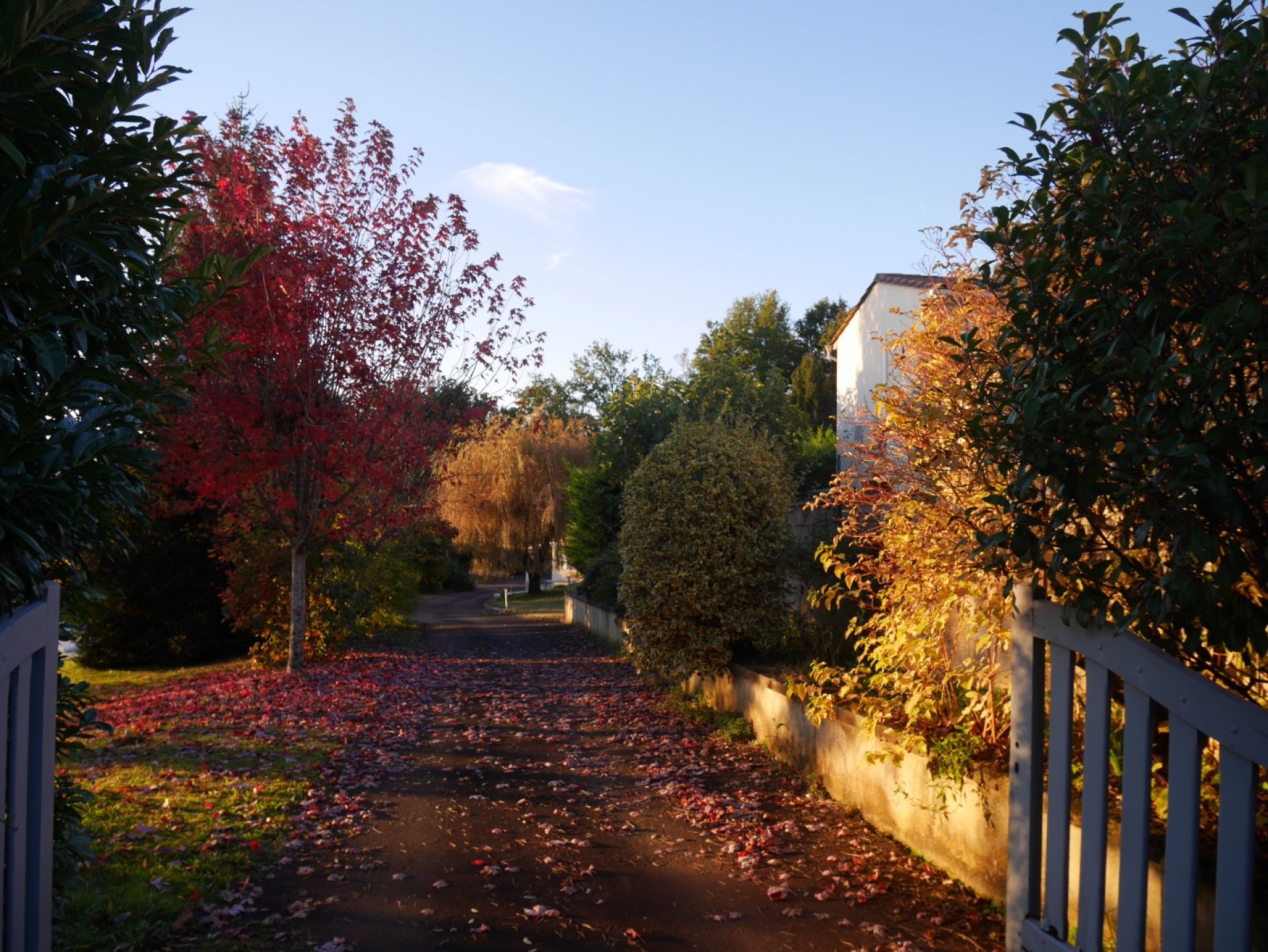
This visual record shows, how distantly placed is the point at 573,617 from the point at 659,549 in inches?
627

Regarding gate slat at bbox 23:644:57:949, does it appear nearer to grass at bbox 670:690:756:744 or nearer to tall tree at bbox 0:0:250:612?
tall tree at bbox 0:0:250:612

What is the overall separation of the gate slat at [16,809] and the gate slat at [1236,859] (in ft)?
11.7

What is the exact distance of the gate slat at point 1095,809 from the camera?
3.31m

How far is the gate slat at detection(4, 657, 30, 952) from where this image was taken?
308 cm

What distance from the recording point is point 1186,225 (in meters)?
2.78

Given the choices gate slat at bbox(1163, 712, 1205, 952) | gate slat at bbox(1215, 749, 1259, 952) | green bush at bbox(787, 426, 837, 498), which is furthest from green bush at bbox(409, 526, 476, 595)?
gate slat at bbox(1215, 749, 1259, 952)

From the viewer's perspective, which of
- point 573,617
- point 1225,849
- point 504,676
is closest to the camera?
point 1225,849

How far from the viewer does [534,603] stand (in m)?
37.5

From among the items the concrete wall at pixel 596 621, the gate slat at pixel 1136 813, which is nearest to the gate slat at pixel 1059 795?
the gate slat at pixel 1136 813

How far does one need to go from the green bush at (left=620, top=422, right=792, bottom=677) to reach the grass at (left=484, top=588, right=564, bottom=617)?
65.0ft

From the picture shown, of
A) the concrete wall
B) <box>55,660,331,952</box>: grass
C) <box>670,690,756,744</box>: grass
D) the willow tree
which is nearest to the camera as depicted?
<box>55,660,331,952</box>: grass

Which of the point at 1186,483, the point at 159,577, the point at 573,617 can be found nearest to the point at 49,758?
the point at 1186,483

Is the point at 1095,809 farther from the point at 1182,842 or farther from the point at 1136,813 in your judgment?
the point at 1182,842

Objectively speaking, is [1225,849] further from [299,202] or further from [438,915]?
[299,202]
